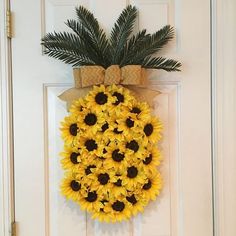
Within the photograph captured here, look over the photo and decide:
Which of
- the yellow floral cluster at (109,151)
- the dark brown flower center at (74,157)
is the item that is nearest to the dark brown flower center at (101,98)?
the yellow floral cluster at (109,151)

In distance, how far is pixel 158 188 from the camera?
966 millimetres

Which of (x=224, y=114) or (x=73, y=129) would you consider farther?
(x=224, y=114)

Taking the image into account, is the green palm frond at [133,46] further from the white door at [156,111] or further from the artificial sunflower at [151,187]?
the artificial sunflower at [151,187]

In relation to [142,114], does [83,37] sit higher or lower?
higher

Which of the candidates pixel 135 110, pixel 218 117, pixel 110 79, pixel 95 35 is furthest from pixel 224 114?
pixel 95 35

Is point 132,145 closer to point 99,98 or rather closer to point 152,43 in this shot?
point 99,98

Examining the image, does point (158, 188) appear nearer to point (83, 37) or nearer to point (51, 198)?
point (51, 198)

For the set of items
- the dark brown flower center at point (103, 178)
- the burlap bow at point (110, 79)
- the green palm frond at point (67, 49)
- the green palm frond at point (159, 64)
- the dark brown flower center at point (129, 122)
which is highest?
the green palm frond at point (67, 49)

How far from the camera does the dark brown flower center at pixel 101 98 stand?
36.3 inches

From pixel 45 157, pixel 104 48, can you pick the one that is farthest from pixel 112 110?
pixel 45 157

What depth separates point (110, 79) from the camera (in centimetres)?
92

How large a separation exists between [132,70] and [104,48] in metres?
0.15

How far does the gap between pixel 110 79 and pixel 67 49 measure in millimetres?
207

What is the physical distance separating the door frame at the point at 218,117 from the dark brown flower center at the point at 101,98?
0.37 m
